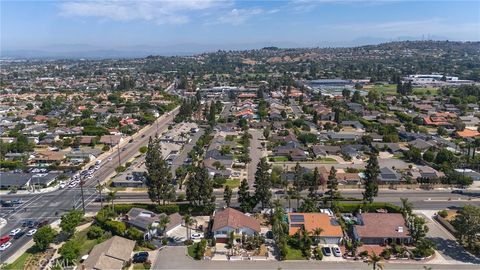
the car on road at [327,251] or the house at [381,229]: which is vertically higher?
the house at [381,229]

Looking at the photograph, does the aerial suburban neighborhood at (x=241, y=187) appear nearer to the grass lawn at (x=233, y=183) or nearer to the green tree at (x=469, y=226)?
the green tree at (x=469, y=226)

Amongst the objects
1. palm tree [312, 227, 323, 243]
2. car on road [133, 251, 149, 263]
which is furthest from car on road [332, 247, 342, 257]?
car on road [133, 251, 149, 263]

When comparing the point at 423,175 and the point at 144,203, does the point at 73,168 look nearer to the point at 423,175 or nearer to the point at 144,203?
the point at 144,203

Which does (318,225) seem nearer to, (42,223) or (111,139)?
(42,223)

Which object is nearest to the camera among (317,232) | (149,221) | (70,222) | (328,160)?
(317,232)

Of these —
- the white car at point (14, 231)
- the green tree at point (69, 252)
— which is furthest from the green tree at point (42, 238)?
the white car at point (14, 231)

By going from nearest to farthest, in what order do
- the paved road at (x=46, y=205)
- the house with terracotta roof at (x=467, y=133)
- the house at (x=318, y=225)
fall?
the house at (x=318, y=225)
the paved road at (x=46, y=205)
the house with terracotta roof at (x=467, y=133)

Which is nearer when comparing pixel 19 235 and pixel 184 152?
pixel 19 235

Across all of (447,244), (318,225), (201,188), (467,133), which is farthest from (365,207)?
(467,133)
